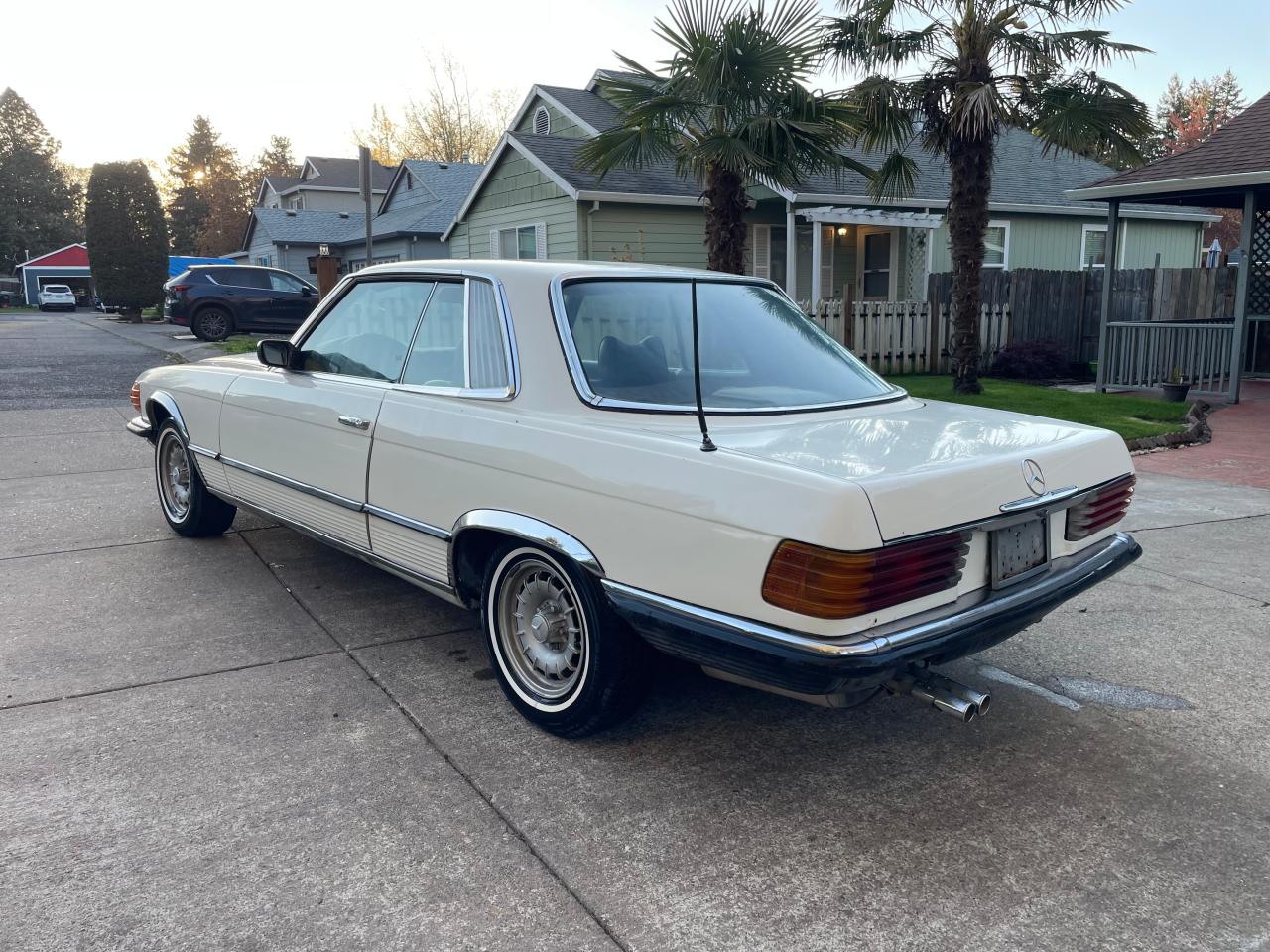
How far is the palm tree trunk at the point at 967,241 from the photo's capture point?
41.1 ft

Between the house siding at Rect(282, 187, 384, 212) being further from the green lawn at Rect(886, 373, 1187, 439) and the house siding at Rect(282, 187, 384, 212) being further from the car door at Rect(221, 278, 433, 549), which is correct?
the car door at Rect(221, 278, 433, 549)

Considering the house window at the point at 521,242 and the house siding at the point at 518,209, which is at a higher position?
the house siding at the point at 518,209

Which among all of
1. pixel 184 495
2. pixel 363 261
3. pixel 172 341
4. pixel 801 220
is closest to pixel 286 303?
pixel 172 341

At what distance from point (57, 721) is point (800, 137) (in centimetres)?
1024

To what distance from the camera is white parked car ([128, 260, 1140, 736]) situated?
8.89 feet

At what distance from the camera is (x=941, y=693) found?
2.93 metres

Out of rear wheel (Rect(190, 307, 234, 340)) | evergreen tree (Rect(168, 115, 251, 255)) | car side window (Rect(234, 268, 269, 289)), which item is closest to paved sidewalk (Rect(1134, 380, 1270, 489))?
car side window (Rect(234, 268, 269, 289))

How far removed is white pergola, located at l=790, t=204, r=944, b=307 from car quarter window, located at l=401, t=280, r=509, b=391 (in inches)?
511

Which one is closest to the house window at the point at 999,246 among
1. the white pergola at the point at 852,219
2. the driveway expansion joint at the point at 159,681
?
the white pergola at the point at 852,219

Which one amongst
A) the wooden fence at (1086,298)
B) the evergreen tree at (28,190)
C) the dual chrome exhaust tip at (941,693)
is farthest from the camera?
the evergreen tree at (28,190)

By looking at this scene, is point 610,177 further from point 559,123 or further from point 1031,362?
point 1031,362

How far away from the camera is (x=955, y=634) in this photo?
2844 millimetres

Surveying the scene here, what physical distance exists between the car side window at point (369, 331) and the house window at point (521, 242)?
15392 millimetres

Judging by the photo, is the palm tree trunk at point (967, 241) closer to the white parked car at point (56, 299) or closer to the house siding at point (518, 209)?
the house siding at point (518, 209)
